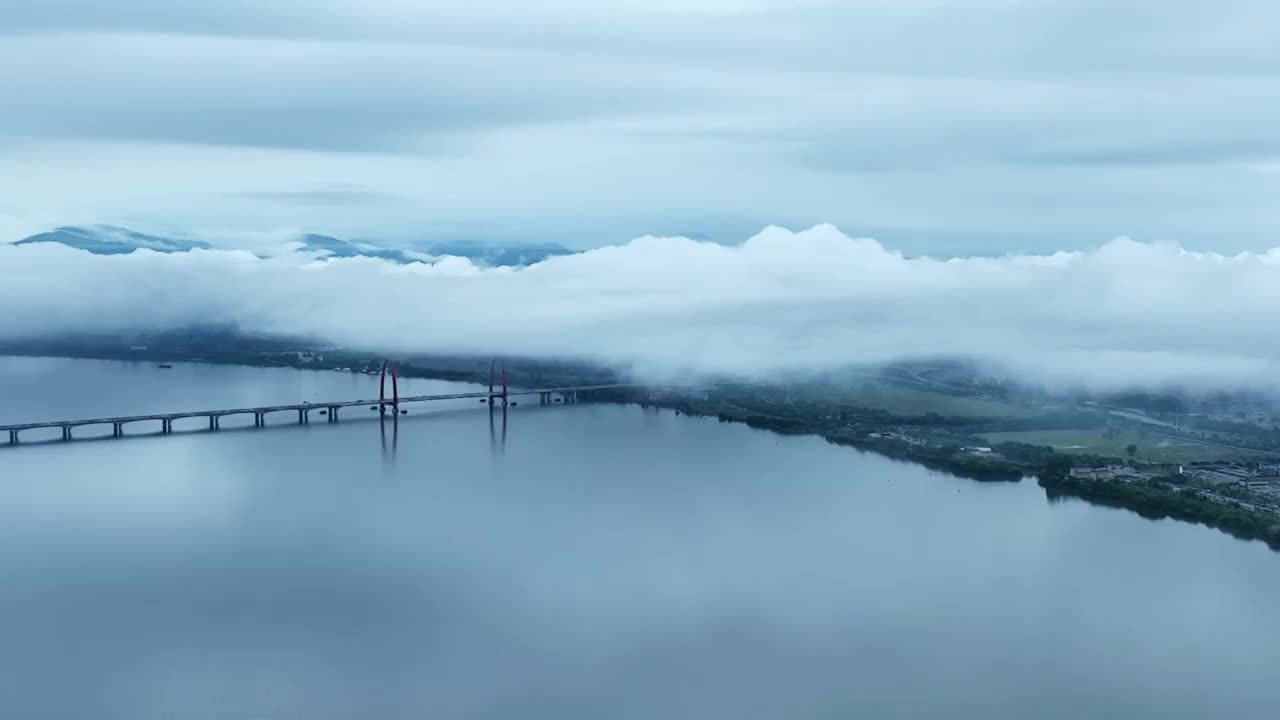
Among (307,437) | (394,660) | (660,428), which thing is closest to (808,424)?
(660,428)

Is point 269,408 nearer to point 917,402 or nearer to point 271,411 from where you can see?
point 271,411

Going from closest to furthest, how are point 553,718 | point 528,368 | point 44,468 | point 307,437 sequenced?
point 553,718 → point 44,468 → point 307,437 → point 528,368

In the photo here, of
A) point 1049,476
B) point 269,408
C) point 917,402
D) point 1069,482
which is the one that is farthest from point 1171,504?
point 269,408

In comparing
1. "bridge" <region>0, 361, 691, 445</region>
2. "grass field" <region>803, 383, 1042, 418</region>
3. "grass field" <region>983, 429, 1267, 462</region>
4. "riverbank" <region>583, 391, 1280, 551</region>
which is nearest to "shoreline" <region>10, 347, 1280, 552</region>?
"riverbank" <region>583, 391, 1280, 551</region>

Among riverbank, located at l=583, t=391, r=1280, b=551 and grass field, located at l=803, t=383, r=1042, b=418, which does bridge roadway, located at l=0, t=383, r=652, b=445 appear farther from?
riverbank, located at l=583, t=391, r=1280, b=551

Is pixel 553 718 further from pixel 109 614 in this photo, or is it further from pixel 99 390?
pixel 99 390
